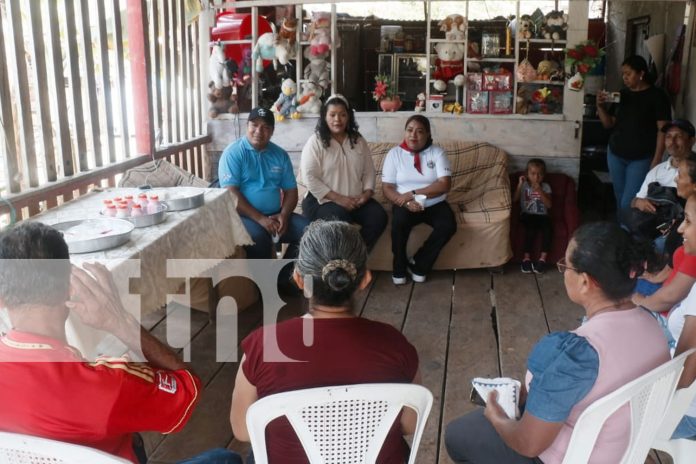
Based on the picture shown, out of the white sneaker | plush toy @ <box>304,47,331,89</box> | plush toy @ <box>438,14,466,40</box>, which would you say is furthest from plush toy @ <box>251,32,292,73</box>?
the white sneaker

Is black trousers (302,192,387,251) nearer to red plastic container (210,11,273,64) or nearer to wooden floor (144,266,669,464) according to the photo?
wooden floor (144,266,669,464)

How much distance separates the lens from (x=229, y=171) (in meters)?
3.47

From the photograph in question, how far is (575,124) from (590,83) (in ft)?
10.3

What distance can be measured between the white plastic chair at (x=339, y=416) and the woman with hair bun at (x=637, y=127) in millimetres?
→ 3507

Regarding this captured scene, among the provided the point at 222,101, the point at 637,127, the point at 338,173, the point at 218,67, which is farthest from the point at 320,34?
the point at 637,127

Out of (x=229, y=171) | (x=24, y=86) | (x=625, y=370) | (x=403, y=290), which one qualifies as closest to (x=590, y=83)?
(x=403, y=290)

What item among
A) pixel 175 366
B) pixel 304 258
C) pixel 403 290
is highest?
pixel 304 258

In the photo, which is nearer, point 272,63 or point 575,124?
point 575,124

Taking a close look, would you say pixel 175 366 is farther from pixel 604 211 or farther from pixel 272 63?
pixel 604 211

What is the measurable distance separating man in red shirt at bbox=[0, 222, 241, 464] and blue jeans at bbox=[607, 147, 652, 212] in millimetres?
3689

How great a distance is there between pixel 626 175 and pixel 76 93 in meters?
3.50

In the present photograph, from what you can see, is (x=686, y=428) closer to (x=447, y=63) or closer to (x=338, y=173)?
(x=338, y=173)

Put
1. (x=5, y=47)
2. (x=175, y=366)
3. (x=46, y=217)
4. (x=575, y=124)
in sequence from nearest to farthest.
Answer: (x=175, y=366), (x=46, y=217), (x=5, y=47), (x=575, y=124)

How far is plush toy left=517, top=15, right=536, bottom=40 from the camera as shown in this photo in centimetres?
456
